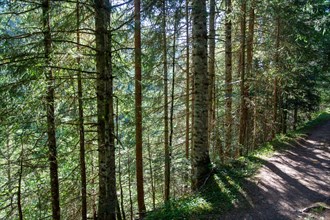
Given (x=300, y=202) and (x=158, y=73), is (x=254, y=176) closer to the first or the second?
(x=300, y=202)

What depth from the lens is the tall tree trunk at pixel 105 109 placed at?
5113 mm

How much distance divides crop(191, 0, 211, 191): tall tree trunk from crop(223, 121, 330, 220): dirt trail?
124 centimetres

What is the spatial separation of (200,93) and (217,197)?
8.11ft

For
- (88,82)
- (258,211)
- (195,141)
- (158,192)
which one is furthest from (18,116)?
(158,192)

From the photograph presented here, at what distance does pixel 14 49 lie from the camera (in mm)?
5113

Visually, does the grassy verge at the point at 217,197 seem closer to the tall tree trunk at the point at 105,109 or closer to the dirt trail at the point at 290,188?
the dirt trail at the point at 290,188

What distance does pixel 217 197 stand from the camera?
19.4ft

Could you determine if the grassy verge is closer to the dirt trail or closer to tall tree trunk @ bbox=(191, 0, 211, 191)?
the dirt trail

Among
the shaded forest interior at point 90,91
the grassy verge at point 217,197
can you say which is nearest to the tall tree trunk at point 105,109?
the shaded forest interior at point 90,91

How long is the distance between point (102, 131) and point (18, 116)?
5.14 feet

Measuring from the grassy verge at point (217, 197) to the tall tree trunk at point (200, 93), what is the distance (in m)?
0.36

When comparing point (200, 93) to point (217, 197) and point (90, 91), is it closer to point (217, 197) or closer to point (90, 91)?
point (217, 197)

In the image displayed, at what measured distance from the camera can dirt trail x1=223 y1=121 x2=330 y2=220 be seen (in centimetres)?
515

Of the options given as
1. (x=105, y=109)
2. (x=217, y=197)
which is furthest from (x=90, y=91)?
(x=217, y=197)
